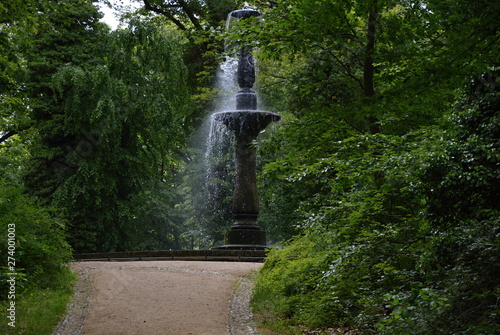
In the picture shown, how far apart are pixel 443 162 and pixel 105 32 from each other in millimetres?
18344

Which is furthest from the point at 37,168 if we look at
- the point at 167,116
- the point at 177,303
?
the point at 177,303

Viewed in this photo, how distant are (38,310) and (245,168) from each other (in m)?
9.75

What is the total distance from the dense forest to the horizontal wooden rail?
3388 mm

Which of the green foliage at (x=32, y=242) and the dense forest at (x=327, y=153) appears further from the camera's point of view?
the green foliage at (x=32, y=242)

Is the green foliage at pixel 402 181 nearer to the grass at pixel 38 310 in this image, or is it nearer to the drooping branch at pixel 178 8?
the grass at pixel 38 310

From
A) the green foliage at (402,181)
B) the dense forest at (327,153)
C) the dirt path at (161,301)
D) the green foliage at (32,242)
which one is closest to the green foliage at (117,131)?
the dense forest at (327,153)

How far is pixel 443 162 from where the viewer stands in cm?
556

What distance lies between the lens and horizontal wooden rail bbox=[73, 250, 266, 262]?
52.4 feet

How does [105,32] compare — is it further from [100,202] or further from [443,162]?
[443,162]

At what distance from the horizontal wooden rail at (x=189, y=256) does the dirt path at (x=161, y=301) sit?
7.65 ft

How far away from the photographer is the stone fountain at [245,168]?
1714 cm

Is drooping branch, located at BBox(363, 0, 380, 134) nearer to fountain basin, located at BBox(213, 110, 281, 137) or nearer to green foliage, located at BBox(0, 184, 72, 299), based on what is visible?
green foliage, located at BBox(0, 184, 72, 299)

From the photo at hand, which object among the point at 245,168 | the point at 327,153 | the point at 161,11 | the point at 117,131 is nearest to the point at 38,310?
the point at 327,153

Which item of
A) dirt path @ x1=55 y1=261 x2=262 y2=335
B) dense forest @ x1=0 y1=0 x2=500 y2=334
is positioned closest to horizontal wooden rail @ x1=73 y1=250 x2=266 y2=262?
dirt path @ x1=55 y1=261 x2=262 y2=335
